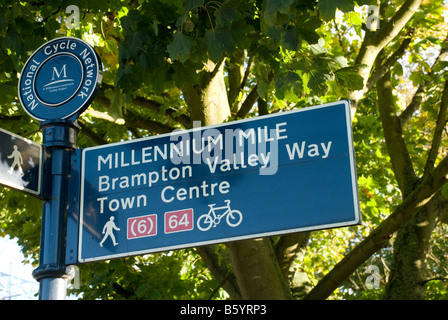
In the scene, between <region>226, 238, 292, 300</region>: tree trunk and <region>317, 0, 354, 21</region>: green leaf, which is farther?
<region>226, 238, 292, 300</region>: tree trunk

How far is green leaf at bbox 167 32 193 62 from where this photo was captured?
328cm

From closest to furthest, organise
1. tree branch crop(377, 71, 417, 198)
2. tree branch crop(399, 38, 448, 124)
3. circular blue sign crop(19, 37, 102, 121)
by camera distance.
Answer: circular blue sign crop(19, 37, 102, 121) → tree branch crop(377, 71, 417, 198) → tree branch crop(399, 38, 448, 124)

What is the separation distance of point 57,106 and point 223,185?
782 millimetres

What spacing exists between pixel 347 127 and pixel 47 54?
130cm

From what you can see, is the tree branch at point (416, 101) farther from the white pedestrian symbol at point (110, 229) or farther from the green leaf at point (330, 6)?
the white pedestrian symbol at point (110, 229)

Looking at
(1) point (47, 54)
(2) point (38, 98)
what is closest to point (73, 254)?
(2) point (38, 98)

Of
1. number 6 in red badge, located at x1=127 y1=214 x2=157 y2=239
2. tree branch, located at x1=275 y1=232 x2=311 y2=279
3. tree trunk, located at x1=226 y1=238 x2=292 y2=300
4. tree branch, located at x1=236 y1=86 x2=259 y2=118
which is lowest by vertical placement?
number 6 in red badge, located at x1=127 y1=214 x2=157 y2=239

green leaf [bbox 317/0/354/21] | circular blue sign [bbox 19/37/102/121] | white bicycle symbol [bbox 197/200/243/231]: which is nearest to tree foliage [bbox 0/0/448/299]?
green leaf [bbox 317/0/354/21]

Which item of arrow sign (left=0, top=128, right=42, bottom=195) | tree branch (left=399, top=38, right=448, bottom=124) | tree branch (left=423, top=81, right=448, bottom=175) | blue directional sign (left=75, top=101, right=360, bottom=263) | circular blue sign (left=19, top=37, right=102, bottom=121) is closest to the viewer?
blue directional sign (left=75, top=101, right=360, bottom=263)

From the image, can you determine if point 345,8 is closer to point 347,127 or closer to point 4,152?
point 347,127

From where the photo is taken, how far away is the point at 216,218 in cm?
238

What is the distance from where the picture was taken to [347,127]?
238cm

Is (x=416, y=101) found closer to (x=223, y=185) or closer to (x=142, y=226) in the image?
(x=223, y=185)

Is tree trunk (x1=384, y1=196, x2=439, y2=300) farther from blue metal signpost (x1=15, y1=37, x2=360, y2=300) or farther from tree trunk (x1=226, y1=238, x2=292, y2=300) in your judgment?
blue metal signpost (x1=15, y1=37, x2=360, y2=300)
